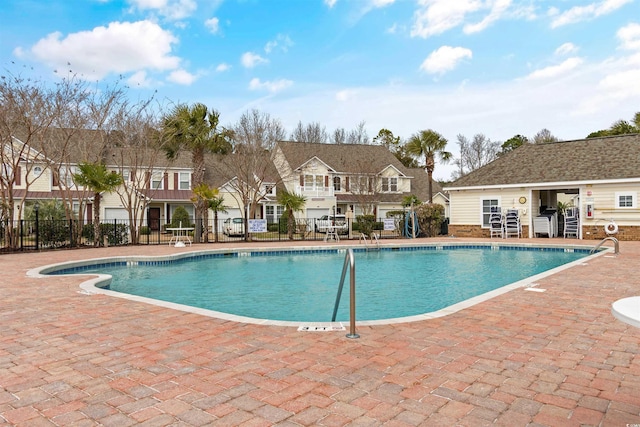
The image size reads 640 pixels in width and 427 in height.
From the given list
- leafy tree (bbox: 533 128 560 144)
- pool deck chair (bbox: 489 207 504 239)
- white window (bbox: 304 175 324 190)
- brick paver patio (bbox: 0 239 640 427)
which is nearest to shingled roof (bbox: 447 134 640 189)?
pool deck chair (bbox: 489 207 504 239)

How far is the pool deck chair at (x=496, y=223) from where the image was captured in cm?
2098

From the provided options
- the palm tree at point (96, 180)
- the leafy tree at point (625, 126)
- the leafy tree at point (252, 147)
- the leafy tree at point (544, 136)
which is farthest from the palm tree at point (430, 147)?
the leafy tree at point (544, 136)

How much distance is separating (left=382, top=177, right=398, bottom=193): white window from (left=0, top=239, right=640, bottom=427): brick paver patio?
30.7m

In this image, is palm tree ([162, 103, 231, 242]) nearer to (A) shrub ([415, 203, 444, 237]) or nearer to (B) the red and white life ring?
(A) shrub ([415, 203, 444, 237])

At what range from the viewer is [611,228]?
1847cm

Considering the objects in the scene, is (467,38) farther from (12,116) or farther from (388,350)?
(12,116)

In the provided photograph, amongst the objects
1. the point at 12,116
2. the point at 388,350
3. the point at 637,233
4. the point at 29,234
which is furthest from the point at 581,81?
the point at 29,234

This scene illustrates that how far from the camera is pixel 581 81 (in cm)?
1650

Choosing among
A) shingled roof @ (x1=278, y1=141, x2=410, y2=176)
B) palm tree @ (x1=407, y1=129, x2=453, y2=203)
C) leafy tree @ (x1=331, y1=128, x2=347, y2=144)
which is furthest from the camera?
leafy tree @ (x1=331, y1=128, x2=347, y2=144)

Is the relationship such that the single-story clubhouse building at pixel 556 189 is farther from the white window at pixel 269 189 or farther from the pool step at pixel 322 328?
the pool step at pixel 322 328

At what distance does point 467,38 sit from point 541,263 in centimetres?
848

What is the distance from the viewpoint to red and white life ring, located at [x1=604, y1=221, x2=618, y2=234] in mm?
18281

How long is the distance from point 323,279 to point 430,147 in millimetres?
22487

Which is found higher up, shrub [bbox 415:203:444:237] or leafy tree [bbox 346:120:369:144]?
leafy tree [bbox 346:120:369:144]
